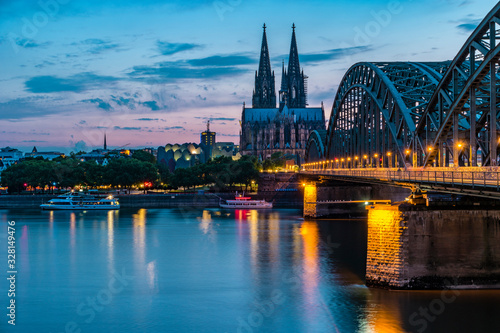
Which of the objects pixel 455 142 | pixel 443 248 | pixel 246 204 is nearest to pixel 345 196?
pixel 246 204

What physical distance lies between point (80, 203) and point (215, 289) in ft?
266

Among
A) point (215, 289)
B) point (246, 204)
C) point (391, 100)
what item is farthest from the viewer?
point (246, 204)

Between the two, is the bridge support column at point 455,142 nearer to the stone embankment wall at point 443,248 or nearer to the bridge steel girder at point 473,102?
the bridge steel girder at point 473,102

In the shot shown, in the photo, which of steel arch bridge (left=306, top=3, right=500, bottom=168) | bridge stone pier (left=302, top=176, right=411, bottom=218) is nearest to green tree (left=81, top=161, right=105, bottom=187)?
steel arch bridge (left=306, top=3, right=500, bottom=168)

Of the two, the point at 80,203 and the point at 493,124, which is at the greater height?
the point at 493,124

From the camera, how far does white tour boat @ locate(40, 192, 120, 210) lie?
115375mm

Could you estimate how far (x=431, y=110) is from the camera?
50344mm

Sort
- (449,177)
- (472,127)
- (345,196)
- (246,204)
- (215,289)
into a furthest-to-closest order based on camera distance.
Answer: (246,204)
(345,196)
(215,289)
(472,127)
(449,177)

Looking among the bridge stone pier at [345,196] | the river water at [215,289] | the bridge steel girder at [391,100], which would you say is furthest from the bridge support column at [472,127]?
the bridge stone pier at [345,196]

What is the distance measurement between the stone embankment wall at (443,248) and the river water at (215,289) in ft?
2.76

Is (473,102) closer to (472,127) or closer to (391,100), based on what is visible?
(472,127)

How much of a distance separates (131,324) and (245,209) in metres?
82.8

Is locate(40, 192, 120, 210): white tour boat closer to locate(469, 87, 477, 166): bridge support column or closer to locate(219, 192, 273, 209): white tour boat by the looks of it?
locate(219, 192, 273, 209): white tour boat

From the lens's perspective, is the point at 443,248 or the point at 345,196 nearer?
the point at 443,248
